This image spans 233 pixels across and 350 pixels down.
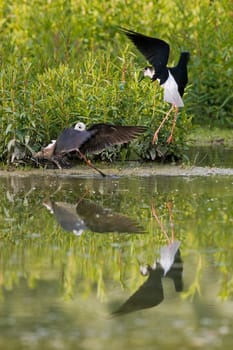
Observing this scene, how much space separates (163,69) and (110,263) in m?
5.44

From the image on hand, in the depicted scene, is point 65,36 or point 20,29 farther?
point 20,29

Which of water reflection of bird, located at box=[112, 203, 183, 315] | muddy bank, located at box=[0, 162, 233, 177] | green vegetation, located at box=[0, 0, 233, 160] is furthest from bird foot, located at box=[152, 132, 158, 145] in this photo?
water reflection of bird, located at box=[112, 203, 183, 315]

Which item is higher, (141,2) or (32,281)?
(141,2)

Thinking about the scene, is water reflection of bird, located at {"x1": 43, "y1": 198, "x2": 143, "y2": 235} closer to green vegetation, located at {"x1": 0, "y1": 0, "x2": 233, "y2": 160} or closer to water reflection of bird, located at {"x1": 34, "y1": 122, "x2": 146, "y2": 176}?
water reflection of bird, located at {"x1": 34, "y1": 122, "x2": 146, "y2": 176}

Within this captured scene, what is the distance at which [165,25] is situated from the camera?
49.3 ft

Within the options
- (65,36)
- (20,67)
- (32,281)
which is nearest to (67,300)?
(32,281)

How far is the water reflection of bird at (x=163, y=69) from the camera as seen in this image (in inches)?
461

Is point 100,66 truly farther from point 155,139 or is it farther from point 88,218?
point 88,218

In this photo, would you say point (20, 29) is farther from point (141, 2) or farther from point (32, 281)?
point (32, 281)

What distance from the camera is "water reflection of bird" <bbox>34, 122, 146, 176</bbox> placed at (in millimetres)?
10359

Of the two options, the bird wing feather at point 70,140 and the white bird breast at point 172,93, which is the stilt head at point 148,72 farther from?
the bird wing feather at point 70,140

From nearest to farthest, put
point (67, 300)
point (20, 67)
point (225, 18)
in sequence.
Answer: point (67, 300), point (20, 67), point (225, 18)

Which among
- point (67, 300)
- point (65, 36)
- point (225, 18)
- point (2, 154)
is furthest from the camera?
point (225, 18)

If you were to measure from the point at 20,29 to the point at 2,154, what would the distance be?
164 inches
